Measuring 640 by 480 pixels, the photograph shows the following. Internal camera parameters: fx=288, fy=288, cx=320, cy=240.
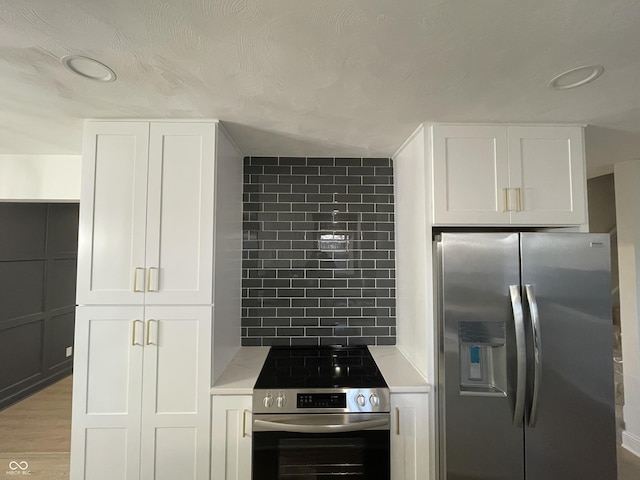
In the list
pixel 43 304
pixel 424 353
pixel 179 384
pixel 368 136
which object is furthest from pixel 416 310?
pixel 43 304

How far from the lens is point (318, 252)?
2.35 meters

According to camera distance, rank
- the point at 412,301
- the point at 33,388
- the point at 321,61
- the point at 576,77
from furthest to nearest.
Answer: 1. the point at 33,388
2. the point at 412,301
3. the point at 576,77
4. the point at 321,61

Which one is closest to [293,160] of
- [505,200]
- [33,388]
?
[505,200]

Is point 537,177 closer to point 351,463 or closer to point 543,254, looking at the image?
point 543,254

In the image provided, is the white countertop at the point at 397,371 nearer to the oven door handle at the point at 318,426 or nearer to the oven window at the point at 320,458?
the oven door handle at the point at 318,426

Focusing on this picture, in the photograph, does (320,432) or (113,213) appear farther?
A: (113,213)

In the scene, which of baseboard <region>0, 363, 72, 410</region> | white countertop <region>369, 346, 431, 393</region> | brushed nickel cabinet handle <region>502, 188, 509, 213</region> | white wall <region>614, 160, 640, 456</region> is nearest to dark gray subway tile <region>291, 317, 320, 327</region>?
white countertop <region>369, 346, 431, 393</region>

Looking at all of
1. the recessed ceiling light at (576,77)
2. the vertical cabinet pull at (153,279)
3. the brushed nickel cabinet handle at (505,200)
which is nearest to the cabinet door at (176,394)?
the vertical cabinet pull at (153,279)

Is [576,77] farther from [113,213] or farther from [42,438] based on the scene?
[42,438]

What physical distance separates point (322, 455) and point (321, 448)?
0.04 metres

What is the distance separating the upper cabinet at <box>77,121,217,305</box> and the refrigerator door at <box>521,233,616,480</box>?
175 cm

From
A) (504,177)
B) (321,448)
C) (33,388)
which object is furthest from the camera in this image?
(33,388)

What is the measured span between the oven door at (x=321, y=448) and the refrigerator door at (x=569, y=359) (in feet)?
2.43

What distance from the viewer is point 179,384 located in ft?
5.14
